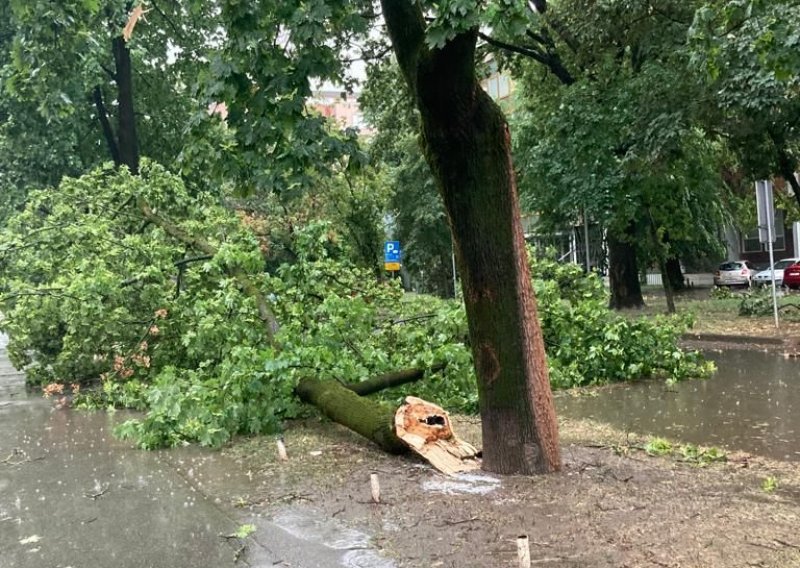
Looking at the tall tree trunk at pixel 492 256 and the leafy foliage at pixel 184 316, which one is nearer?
the tall tree trunk at pixel 492 256

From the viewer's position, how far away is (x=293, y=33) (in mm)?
4973

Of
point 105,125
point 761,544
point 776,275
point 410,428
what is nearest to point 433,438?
point 410,428

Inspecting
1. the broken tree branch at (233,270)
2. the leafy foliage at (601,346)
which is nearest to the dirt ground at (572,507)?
the broken tree branch at (233,270)

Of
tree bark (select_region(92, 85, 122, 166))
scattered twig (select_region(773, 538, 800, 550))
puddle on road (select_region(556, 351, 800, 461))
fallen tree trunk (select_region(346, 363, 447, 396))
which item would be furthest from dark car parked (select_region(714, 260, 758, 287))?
scattered twig (select_region(773, 538, 800, 550))

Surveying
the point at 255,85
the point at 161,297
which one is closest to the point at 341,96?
the point at 161,297

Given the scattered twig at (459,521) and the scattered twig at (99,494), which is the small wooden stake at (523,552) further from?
the scattered twig at (99,494)

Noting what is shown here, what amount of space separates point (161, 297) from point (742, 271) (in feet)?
99.2

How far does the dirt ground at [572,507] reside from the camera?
381 centimetres

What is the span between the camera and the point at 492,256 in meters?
5.04

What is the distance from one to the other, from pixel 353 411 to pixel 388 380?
40.7 inches

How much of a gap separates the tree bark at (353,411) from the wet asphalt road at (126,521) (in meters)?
1.10

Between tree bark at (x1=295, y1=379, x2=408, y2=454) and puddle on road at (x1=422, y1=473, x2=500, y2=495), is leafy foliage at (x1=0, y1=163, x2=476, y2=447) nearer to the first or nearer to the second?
tree bark at (x1=295, y1=379, x2=408, y2=454)

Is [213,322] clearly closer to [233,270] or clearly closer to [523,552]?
[233,270]

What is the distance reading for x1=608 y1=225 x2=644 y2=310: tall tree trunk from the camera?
20.0 metres
